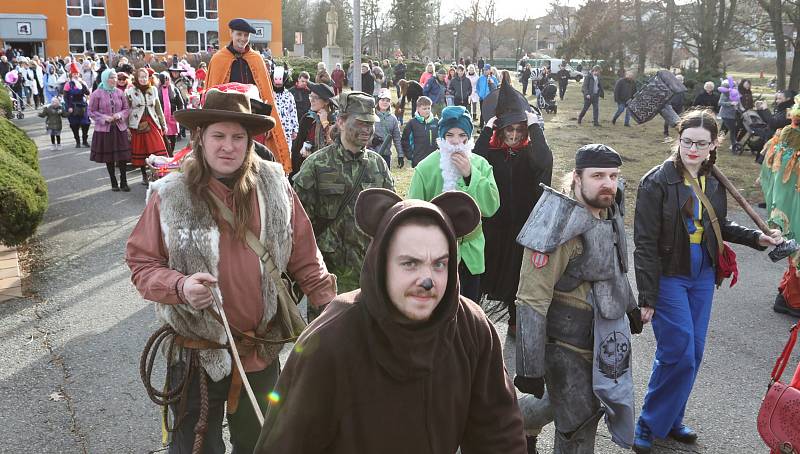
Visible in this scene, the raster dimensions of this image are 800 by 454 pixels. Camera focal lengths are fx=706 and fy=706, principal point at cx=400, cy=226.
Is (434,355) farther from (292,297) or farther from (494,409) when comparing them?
(292,297)

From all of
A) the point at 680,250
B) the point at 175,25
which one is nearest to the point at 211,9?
the point at 175,25

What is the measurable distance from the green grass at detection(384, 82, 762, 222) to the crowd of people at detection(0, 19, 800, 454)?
22.9 ft

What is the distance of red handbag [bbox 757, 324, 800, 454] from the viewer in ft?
10.1

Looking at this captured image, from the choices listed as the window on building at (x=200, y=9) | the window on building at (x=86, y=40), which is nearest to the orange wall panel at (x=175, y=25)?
the window on building at (x=200, y=9)

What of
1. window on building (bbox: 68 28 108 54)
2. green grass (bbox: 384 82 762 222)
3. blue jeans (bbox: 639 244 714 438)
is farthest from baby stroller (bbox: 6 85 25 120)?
window on building (bbox: 68 28 108 54)

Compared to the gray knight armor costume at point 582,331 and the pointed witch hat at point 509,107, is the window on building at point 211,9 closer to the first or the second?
the pointed witch hat at point 509,107

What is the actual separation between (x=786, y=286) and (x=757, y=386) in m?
1.42

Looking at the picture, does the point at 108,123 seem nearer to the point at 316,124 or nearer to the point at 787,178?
the point at 316,124

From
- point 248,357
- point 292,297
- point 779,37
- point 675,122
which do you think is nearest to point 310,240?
point 292,297

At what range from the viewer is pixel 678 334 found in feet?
13.5

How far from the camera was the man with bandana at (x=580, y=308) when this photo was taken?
341 cm

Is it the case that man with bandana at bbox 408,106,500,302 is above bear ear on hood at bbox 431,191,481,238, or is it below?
below

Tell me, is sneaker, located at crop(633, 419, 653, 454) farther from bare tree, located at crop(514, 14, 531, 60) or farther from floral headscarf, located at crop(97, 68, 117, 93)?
bare tree, located at crop(514, 14, 531, 60)

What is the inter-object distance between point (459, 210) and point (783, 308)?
21.0 feet
